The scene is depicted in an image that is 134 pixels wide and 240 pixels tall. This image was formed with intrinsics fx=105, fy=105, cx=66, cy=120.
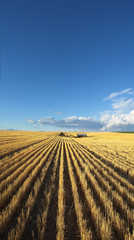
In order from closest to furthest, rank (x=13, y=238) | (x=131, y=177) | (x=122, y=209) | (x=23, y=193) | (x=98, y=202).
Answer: (x=13, y=238)
(x=122, y=209)
(x=98, y=202)
(x=23, y=193)
(x=131, y=177)

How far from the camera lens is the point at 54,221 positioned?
3.33 metres

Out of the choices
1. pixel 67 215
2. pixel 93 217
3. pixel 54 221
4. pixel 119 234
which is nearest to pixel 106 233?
pixel 119 234

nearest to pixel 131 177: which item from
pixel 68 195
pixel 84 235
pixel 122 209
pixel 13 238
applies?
pixel 122 209

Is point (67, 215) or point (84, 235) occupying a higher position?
point (84, 235)

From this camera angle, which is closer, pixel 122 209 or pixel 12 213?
pixel 12 213

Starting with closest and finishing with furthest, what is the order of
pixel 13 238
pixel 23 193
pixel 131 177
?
pixel 13 238 < pixel 23 193 < pixel 131 177

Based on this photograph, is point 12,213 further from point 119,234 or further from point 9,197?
point 119,234

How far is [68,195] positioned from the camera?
188 inches

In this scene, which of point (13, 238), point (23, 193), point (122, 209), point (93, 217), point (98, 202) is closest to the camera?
point (13, 238)

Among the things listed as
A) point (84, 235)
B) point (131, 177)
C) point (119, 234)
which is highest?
point (84, 235)

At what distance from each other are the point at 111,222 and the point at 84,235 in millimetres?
1036

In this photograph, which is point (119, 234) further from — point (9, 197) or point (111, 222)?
point (9, 197)

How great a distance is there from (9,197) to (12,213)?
3.62 ft

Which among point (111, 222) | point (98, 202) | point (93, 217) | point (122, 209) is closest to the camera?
point (111, 222)
